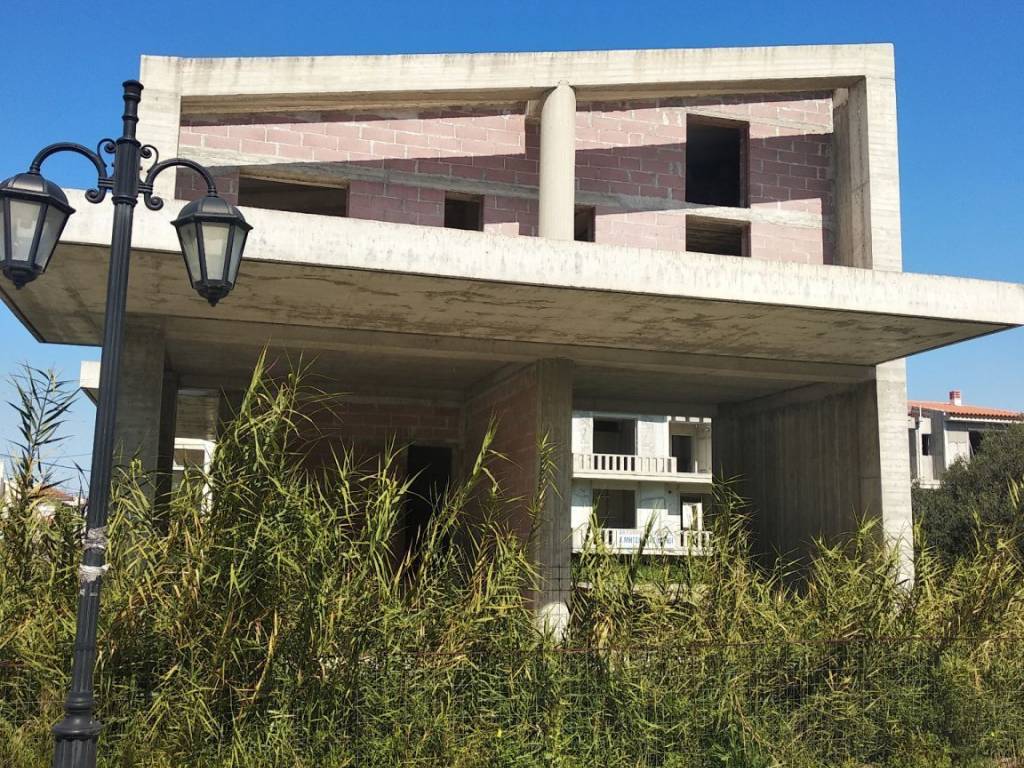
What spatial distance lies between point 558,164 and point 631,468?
1361 inches

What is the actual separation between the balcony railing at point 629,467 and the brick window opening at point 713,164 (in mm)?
25774

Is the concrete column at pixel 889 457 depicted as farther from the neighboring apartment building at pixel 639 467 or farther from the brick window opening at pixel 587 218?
the neighboring apartment building at pixel 639 467

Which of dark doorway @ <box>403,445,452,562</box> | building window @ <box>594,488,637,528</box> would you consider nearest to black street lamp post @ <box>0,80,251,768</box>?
dark doorway @ <box>403,445,452,562</box>

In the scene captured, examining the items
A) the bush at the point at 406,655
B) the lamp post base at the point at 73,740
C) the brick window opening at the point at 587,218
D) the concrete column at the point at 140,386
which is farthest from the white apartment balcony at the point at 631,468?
the lamp post base at the point at 73,740

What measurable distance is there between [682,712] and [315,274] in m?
4.54

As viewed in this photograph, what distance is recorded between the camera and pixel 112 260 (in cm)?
514

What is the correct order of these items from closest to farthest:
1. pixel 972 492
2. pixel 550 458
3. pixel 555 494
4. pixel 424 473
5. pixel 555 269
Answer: pixel 555 269 < pixel 550 458 < pixel 555 494 < pixel 424 473 < pixel 972 492

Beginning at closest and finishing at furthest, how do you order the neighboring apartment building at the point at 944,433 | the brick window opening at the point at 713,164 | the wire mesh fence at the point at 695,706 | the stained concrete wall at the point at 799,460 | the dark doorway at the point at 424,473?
the wire mesh fence at the point at 695,706 → the stained concrete wall at the point at 799,460 → the brick window opening at the point at 713,164 → the dark doorway at the point at 424,473 → the neighboring apartment building at the point at 944,433

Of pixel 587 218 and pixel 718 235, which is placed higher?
pixel 718 235

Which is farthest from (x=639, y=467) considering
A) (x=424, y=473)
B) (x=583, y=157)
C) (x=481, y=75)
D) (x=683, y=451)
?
(x=481, y=75)

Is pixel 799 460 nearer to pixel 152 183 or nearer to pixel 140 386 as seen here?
pixel 140 386

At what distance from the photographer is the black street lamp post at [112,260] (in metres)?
4.78

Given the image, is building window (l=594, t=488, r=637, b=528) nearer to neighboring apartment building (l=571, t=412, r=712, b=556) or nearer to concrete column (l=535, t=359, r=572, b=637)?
neighboring apartment building (l=571, t=412, r=712, b=556)

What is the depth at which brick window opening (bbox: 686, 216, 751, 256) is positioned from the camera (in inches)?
522
